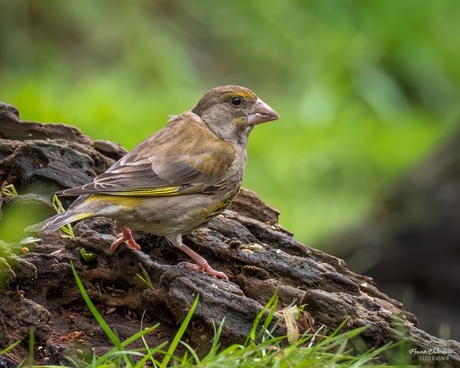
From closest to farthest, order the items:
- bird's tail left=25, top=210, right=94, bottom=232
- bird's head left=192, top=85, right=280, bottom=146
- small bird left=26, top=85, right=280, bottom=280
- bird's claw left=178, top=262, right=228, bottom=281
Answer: bird's tail left=25, top=210, right=94, bottom=232
bird's claw left=178, top=262, right=228, bottom=281
small bird left=26, top=85, right=280, bottom=280
bird's head left=192, top=85, right=280, bottom=146

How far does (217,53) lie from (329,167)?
3.40 metres

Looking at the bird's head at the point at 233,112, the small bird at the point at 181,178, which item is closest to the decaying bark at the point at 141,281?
the small bird at the point at 181,178

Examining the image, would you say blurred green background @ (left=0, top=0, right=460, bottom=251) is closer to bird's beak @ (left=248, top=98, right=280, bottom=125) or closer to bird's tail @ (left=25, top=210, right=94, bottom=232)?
bird's beak @ (left=248, top=98, right=280, bottom=125)

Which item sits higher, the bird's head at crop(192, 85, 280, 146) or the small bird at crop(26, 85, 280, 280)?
the bird's head at crop(192, 85, 280, 146)

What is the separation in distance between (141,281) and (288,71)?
26.1 ft

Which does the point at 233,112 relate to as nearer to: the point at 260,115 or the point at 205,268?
the point at 260,115

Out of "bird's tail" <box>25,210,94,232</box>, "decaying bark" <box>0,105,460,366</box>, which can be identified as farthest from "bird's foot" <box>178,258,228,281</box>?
"bird's tail" <box>25,210,94,232</box>

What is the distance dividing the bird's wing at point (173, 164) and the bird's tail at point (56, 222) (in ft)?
0.95

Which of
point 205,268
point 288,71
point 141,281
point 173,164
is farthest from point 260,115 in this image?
point 288,71

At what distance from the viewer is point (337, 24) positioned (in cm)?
1195

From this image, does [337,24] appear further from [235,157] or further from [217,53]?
[235,157]

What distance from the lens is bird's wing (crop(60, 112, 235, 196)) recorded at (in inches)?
196

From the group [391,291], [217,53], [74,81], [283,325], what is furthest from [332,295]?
[217,53]

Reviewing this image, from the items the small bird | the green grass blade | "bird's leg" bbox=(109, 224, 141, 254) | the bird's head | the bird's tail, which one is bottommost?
the green grass blade
